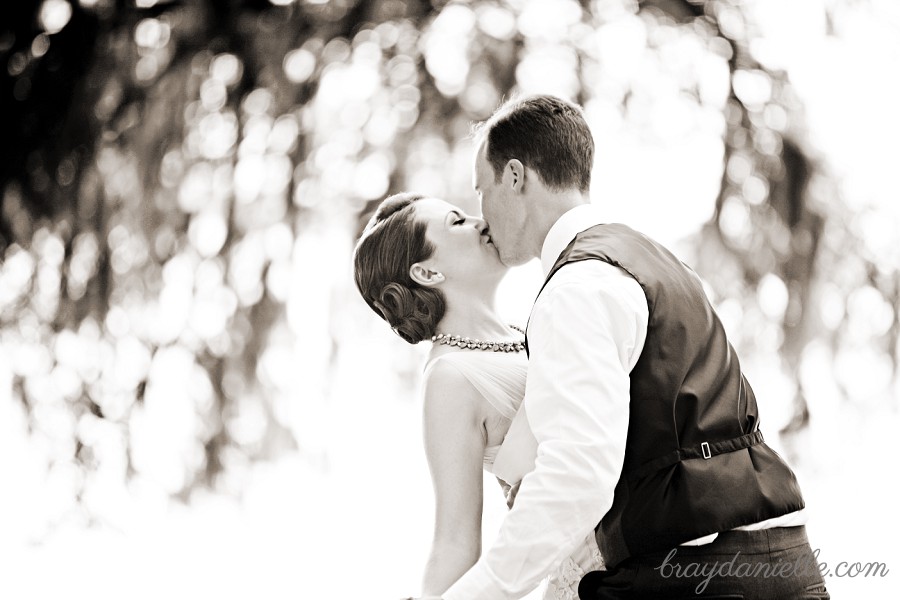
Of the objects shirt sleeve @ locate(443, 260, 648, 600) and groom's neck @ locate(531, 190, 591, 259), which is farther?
groom's neck @ locate(531, 190, 591, 259)

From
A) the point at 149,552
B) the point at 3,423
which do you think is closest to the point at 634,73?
the point at 149,552

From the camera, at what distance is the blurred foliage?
316 cm

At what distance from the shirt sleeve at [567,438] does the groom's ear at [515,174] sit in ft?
1.10

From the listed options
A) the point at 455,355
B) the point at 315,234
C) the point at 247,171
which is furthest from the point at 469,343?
the point at 247,171

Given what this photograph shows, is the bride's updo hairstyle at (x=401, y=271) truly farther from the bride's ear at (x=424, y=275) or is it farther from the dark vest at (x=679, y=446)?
the dark vest at (x=679, y=446)

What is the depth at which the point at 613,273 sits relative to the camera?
4.01 ft

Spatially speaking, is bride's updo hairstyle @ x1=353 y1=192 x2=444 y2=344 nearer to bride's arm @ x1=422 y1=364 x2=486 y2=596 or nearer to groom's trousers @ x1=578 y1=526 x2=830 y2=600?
bride's arm @ x1=422 y1=364 x2=486 y2=596

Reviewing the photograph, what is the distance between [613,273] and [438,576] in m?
0.60

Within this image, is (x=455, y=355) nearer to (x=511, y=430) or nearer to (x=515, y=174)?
(x=511, y=430)

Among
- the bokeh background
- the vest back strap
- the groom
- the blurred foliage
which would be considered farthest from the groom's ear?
the blurred foliage

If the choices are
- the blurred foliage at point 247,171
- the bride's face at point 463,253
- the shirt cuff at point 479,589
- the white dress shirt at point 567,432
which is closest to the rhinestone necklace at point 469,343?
the bride's face at point 463,253

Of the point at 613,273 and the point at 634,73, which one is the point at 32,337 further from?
the point at 613,273

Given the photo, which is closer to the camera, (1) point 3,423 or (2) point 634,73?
(2) point 634,73

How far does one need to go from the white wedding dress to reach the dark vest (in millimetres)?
223
